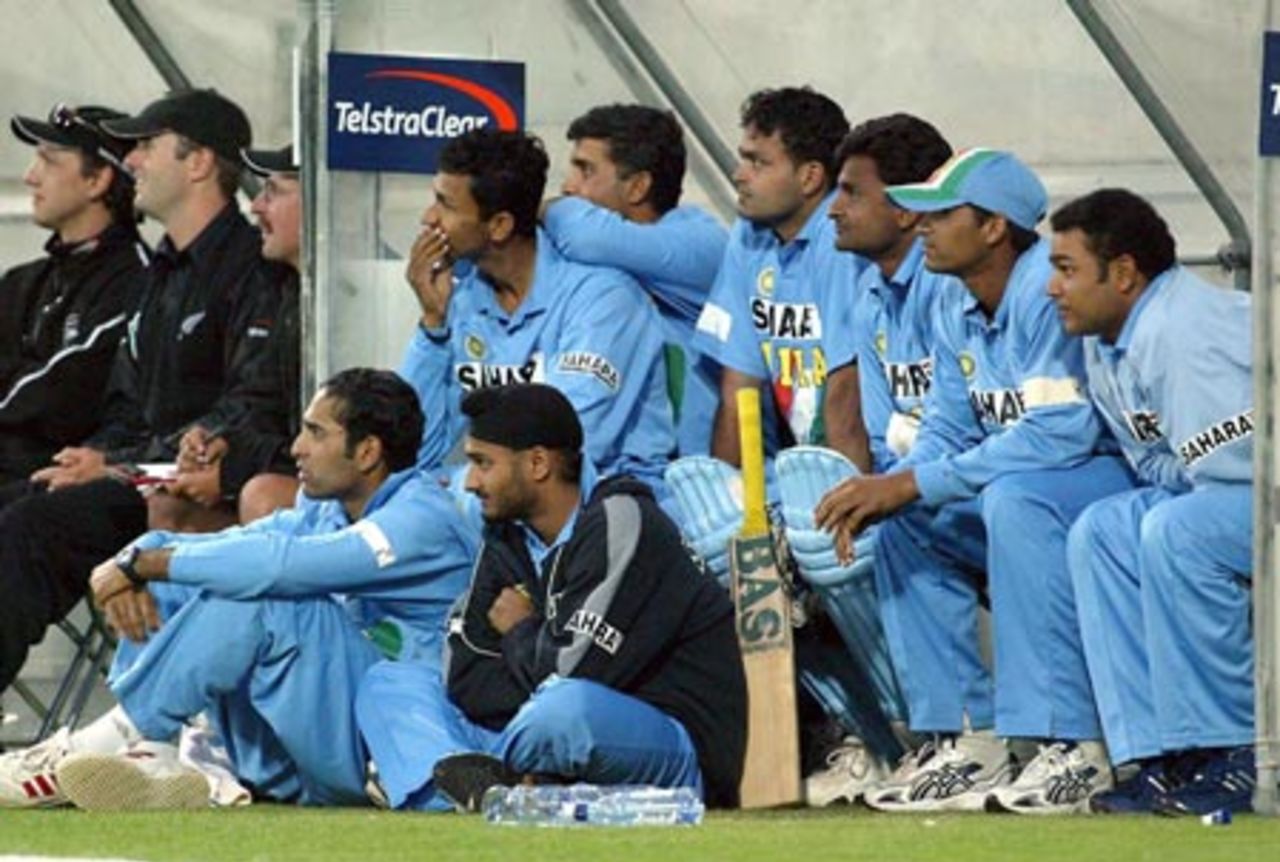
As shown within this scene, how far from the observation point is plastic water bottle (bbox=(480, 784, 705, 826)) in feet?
29.9

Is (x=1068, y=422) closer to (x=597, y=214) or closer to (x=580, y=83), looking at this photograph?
(x=597, y=214)

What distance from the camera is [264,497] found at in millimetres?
11414

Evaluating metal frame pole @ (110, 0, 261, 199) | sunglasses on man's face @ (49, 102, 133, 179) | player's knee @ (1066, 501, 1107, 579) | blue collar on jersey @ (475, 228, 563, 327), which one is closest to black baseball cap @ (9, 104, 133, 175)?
sunglasses on man's face @ (49, 102, 133, 179)

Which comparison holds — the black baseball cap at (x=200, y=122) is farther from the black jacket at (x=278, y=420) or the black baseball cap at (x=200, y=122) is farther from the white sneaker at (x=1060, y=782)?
the white sneaker at (x=1060, y=782)

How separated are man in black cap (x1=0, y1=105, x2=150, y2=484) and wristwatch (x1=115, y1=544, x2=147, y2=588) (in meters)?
2.33

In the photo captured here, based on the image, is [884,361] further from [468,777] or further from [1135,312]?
[468,777]

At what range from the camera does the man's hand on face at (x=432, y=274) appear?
1104cm

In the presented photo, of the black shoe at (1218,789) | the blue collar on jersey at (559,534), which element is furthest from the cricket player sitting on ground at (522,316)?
the black shoe at (1218,789)

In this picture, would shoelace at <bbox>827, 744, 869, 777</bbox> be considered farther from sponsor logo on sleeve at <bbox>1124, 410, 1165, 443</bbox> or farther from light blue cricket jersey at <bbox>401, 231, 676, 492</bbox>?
sponsor logo on sleeve at <bbox>1124, 410, 1165, 443</bbox>

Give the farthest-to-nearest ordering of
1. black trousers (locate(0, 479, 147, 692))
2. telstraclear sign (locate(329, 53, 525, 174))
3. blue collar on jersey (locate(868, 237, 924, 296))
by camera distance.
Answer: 1. black trousers (locate(0, 479, 147, 692))
2. telstraclear sign (locate(329, 53, 525, 174))
3. blue collar on jersey (locate(868, 237, 924, 296))

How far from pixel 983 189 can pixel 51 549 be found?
325 centimetres

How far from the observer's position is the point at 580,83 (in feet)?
39.4

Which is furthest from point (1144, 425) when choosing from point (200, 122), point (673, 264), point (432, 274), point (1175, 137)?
point (200, 122)

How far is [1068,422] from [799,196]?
4.45ft
